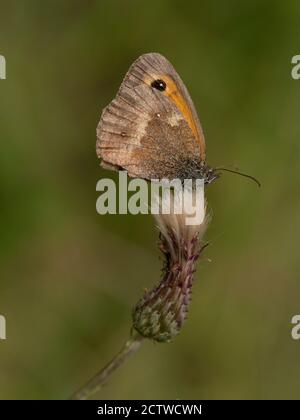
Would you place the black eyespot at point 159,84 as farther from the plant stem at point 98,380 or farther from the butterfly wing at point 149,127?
the plant stem at point 98,380

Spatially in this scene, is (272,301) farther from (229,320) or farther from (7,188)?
(7,188)

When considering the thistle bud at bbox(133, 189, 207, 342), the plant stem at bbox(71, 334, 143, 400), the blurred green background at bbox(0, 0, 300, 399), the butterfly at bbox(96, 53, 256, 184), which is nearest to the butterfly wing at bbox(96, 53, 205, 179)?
the butterfly at bbox(96, 53, 256, 184)

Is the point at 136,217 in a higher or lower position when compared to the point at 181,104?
higher

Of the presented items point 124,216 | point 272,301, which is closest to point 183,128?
point 124,216

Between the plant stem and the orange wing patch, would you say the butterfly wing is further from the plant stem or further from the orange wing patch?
the plant stem

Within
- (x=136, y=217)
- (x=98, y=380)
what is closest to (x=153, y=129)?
(x=136, y=217)

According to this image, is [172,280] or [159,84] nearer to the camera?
[172,280]

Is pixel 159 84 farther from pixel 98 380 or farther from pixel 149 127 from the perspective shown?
pixel 98 380
